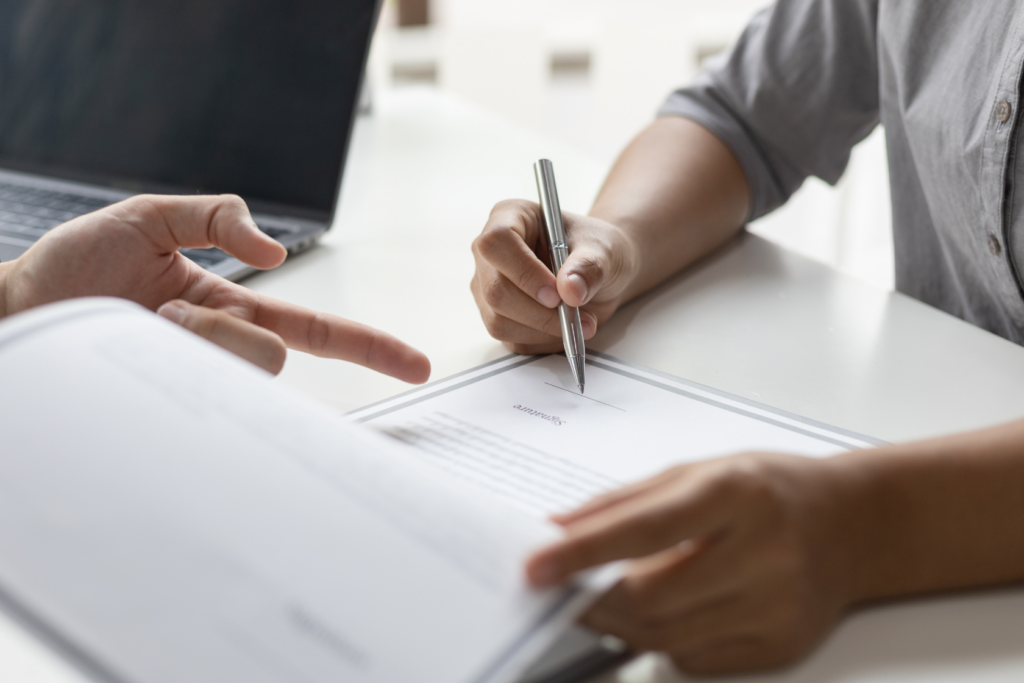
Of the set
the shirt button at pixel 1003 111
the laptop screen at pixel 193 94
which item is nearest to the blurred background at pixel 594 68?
the laptop screen at pixel 193 94

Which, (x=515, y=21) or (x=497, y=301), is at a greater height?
→ (x=515, y=21)

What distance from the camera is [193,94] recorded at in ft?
2.26

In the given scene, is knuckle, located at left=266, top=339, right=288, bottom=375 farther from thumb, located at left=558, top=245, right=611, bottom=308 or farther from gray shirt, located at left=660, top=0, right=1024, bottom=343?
gray shirt, located at left=660, top=0, right=1024, bottom=343

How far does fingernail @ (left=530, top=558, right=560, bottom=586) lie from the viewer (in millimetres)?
207

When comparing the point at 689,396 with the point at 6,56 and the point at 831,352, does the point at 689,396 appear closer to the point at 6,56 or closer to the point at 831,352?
the point at 831,352

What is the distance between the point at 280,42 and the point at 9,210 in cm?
26

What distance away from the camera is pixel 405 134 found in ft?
3.39

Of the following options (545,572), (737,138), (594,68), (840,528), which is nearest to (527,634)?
(545,572)

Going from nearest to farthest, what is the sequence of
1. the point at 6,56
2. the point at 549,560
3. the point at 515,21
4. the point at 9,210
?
1. the point at 549,560
2. the point at 9,210
3. the point at 6,56
4. the point at 515,21

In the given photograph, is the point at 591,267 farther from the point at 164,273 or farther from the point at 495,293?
the point at 164,273

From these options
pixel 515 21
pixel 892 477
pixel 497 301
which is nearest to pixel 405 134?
pixel 497 301

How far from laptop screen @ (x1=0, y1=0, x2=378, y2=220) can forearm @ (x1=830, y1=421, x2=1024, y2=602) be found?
49cm

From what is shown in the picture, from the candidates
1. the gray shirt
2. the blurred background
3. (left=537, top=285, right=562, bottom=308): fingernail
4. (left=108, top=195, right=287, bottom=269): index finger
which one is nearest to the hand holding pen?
(left=537, top=285, right=562, bottom=308): fingernail

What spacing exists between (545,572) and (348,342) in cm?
23
